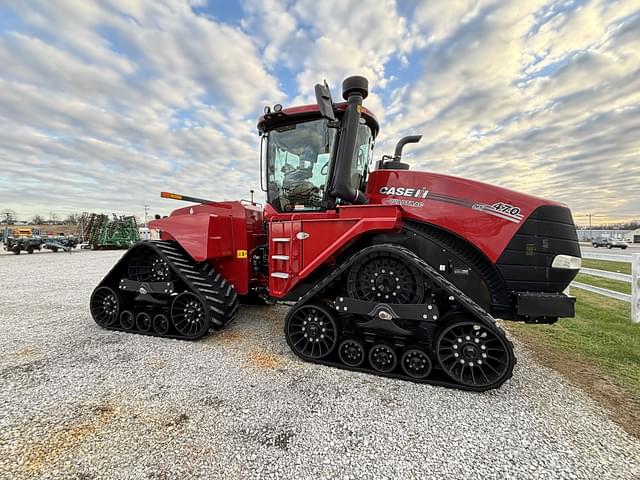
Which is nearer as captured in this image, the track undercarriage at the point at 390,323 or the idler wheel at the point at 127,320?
the track undercarriage at the point at 390,323

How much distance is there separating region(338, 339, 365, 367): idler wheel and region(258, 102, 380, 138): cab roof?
9.43 feet

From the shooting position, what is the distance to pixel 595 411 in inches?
104

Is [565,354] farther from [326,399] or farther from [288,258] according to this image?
[288,258]

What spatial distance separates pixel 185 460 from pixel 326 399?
1.25 meters

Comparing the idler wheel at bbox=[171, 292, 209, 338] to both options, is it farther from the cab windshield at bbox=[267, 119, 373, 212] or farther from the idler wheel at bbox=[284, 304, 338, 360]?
the cab windshield at bbox=[267, 119, 373, 212]

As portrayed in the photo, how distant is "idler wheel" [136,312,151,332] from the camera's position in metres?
4.56

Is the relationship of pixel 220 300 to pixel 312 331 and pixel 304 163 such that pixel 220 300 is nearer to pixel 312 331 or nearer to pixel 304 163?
pixel 312 331

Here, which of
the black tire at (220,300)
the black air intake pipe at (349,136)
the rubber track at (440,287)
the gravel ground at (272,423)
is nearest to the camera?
the gravel ground at (272,423)

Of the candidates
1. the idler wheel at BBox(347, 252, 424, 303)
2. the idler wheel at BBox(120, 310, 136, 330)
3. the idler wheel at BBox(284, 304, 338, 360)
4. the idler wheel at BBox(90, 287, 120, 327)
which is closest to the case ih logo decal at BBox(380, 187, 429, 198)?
the idler wheel at BBox(347, 252, 424, 303)

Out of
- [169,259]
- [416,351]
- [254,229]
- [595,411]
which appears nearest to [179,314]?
[169,259]

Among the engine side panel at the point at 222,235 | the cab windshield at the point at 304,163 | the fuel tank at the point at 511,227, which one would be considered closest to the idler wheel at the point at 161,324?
the engine side panel at the point at 222,235

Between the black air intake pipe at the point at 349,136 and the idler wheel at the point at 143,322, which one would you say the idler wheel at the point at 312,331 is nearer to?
the black air intake pipe at the point at 349,136

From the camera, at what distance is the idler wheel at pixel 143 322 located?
15.0ft

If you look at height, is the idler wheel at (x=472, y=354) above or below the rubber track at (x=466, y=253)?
below
